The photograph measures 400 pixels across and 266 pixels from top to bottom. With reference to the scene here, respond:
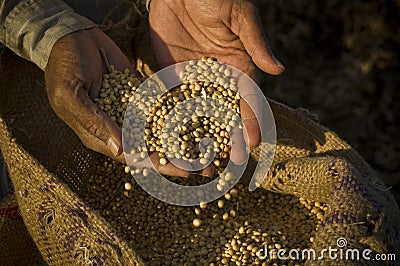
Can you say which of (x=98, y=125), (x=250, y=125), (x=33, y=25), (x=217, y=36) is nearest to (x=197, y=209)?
(x=250, y=125)

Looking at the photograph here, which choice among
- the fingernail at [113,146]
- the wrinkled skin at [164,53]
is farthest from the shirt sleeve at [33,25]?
the fingernail at [113,146]

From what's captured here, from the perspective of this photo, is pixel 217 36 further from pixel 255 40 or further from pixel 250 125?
pixel 250 125

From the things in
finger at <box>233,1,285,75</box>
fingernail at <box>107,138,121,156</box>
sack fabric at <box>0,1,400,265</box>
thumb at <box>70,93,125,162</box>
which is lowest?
sack fabric at <box>0,1,400,265</box>

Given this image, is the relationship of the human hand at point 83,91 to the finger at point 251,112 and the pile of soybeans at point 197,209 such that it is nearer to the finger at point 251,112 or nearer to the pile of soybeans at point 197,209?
the pile of soybeans at point 197,209

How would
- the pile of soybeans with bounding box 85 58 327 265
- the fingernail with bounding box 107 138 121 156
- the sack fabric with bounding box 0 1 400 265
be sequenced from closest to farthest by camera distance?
the sack fabric with bounding box 0 1 400 265 → the fingernail with bounding box 107 138 121 156 → the pile of soybeans with bounding box 85 58 327 265

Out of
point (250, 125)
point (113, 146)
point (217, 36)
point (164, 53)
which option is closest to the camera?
point (113, 146)

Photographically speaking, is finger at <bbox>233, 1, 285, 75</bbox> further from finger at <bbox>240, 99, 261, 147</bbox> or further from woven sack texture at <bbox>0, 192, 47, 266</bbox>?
woven sack texture at <bbox>0, 192, 47, 266</bbox>

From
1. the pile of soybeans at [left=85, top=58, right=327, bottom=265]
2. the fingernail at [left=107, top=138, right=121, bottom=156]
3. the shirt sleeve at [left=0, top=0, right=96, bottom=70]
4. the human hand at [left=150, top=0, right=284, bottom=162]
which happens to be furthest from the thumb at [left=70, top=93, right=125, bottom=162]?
the human hand at [left=150, top=0, right=284, bottom=162]
